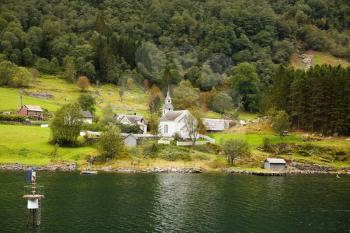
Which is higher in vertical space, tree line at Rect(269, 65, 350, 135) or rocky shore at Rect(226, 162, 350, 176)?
tree line at Rect(269, 65, 350, 135)

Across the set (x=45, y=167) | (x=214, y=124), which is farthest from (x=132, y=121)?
(x=45, y=167)

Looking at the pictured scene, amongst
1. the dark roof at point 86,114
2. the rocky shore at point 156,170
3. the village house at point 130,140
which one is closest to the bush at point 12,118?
the dark roof at point 86,114

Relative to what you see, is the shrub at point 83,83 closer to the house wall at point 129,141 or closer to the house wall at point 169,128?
the house wall at point 169,128

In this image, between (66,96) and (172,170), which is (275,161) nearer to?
(172,170)

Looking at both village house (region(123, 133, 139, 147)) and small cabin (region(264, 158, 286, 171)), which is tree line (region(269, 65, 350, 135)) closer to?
small cabin (region(264, 158, 286, 171))

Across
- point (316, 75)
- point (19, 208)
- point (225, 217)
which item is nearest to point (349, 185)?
point (225, 217)

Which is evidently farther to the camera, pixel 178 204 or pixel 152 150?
pixel 152 150

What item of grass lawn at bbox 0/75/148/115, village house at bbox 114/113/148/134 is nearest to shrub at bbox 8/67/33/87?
grass lawn at bbox 0/75/148/115
